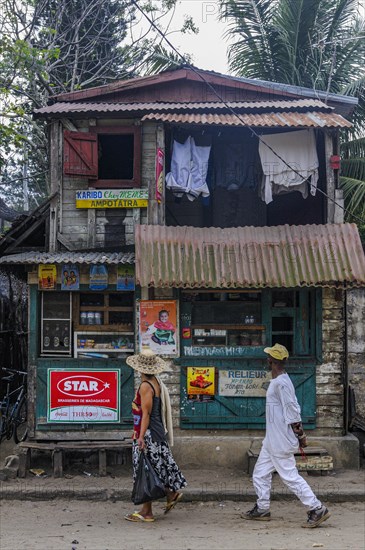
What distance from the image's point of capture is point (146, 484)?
6.41 meters

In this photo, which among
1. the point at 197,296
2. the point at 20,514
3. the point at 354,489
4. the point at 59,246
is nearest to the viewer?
the point at 20,514

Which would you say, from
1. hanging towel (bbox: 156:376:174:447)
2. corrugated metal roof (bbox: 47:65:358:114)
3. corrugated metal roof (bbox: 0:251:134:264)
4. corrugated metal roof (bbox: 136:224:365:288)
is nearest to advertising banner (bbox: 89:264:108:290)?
corrugated metal roof (bbox: 0:251:134:264)

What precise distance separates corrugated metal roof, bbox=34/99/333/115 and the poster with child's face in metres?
3.24

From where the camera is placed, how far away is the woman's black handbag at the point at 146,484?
6398 millimetres

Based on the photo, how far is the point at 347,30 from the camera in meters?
16.4

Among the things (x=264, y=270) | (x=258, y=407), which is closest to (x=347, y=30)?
(x=264, y=270)

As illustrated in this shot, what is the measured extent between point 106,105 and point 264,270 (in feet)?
13.4

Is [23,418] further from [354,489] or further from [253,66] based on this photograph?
[253,66]

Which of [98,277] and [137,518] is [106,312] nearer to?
[98,277]

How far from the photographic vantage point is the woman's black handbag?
6398mm

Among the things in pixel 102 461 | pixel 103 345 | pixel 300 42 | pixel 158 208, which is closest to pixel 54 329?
pixel 103 345

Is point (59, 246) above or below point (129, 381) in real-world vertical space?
above

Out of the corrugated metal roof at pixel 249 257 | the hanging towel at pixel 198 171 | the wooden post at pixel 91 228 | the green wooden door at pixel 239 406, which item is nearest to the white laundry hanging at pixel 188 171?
the hanging towel at pixel 198 171

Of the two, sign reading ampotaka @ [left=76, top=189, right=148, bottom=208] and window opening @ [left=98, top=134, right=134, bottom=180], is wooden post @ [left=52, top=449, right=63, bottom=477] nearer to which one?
sign reading ampotaka @ [left=76, top=189, right=148, bottom=208]
